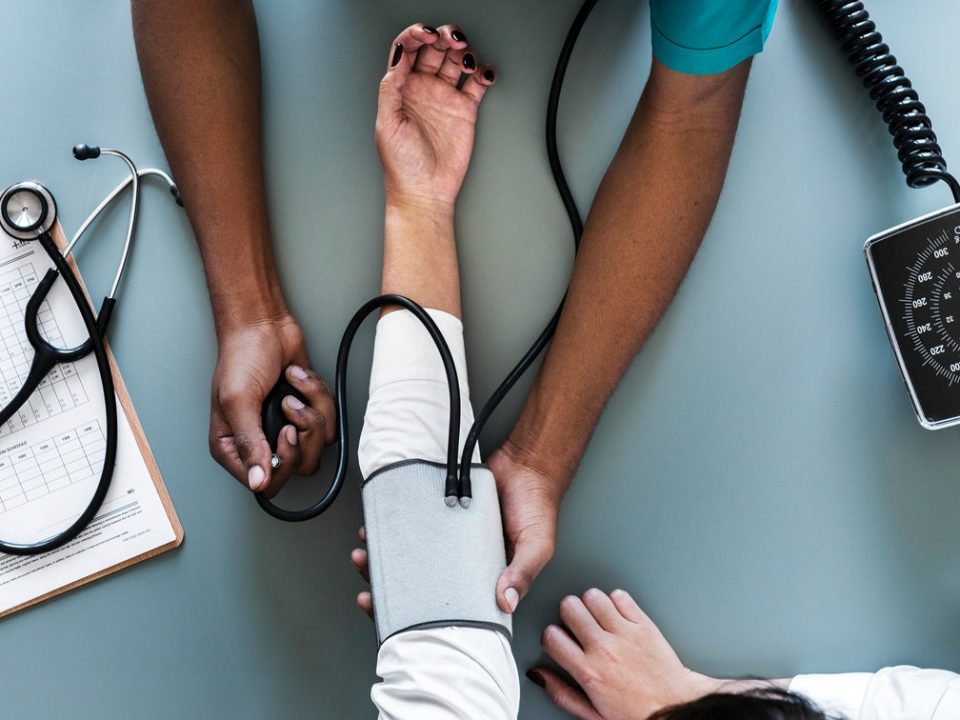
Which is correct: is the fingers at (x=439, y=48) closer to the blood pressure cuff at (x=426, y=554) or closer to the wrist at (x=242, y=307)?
the wrist at (x=242, y=307)

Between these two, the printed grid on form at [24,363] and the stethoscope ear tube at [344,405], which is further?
the printed grid on form at [24,363]

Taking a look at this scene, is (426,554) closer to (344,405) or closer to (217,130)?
(344,405)

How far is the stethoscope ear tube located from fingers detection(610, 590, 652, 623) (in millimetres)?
302

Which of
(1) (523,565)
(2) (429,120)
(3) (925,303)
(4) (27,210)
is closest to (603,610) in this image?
(1) (523,565)

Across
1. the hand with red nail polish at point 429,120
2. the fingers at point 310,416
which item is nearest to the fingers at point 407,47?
the hand with red nail polish at point 429,120

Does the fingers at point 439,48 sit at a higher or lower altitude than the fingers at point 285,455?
higher

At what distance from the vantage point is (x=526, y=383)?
946 millimetres

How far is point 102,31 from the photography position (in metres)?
0.97

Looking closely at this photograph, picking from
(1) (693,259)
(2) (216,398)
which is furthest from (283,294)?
(1) (693,259)

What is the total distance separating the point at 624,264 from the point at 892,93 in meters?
0.39

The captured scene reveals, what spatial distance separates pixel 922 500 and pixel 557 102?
2.18 ft

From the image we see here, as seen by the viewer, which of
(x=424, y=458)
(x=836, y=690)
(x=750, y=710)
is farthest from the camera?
(x=836, y=690)

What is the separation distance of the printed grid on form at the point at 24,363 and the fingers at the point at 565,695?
659mm

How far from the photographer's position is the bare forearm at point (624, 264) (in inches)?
33.5
